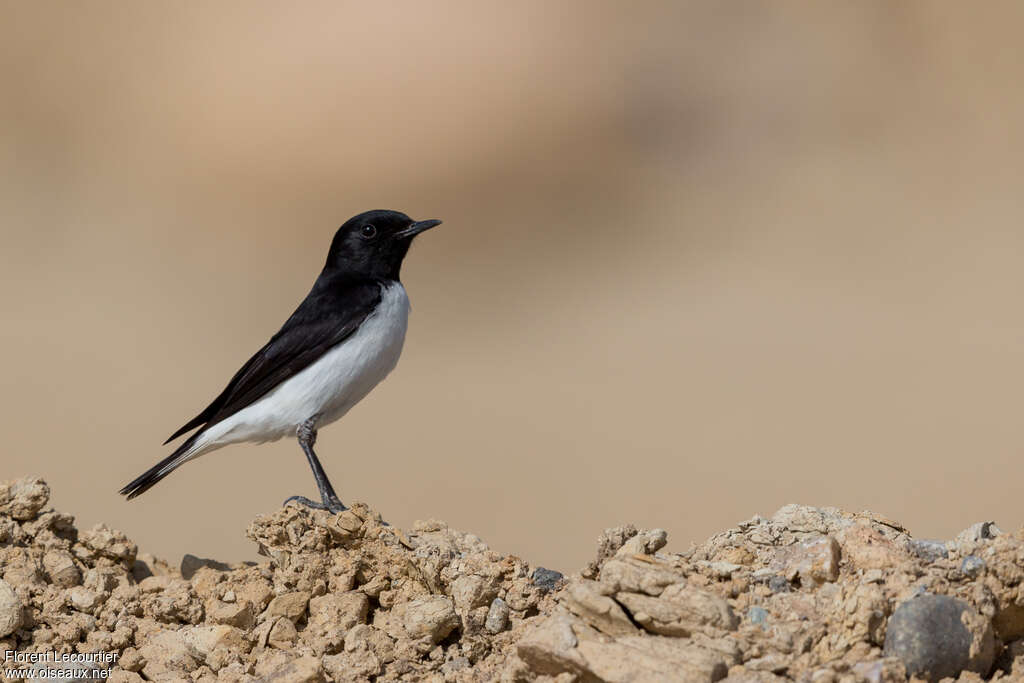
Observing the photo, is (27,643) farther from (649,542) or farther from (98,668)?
(649,542)

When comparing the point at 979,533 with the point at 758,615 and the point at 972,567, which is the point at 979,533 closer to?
the point at 972,567

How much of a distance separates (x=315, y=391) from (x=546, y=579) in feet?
9.24

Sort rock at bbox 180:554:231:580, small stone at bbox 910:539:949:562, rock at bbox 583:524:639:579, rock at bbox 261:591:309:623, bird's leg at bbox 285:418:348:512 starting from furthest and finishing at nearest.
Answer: bird's leg at bbox 285:418:348:512 < rock at bbox 180:554:231:580 < rock at bbox 261:591:309:623 < rock at bbox 583:524:639:579 < small stone at bbox 910:539:949:562

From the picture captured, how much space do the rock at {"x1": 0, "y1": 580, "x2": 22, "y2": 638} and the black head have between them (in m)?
3.81

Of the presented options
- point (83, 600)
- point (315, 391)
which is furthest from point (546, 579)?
point (315, 391)

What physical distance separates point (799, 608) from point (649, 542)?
81 cm

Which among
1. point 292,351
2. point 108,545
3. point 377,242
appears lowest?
point 108,545

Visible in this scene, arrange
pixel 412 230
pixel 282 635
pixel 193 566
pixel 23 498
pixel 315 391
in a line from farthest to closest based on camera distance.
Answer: pixel 412 230, pixel 315 391, pixel 193 566, pixel 23 498, pixel 282 635

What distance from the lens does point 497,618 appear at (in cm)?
564

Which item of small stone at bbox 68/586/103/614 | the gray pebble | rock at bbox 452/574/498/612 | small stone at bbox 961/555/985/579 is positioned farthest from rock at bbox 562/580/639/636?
small stone at bbox 68/586/103/614

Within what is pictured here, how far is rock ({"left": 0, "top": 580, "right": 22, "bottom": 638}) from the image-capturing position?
18.8 feet

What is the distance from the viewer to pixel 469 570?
5891 mm

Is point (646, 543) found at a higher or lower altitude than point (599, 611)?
higher

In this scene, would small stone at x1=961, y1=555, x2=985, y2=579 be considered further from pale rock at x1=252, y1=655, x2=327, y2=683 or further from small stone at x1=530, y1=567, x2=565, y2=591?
pale rock at x1=252, y1=655, x2=327, y2=683
